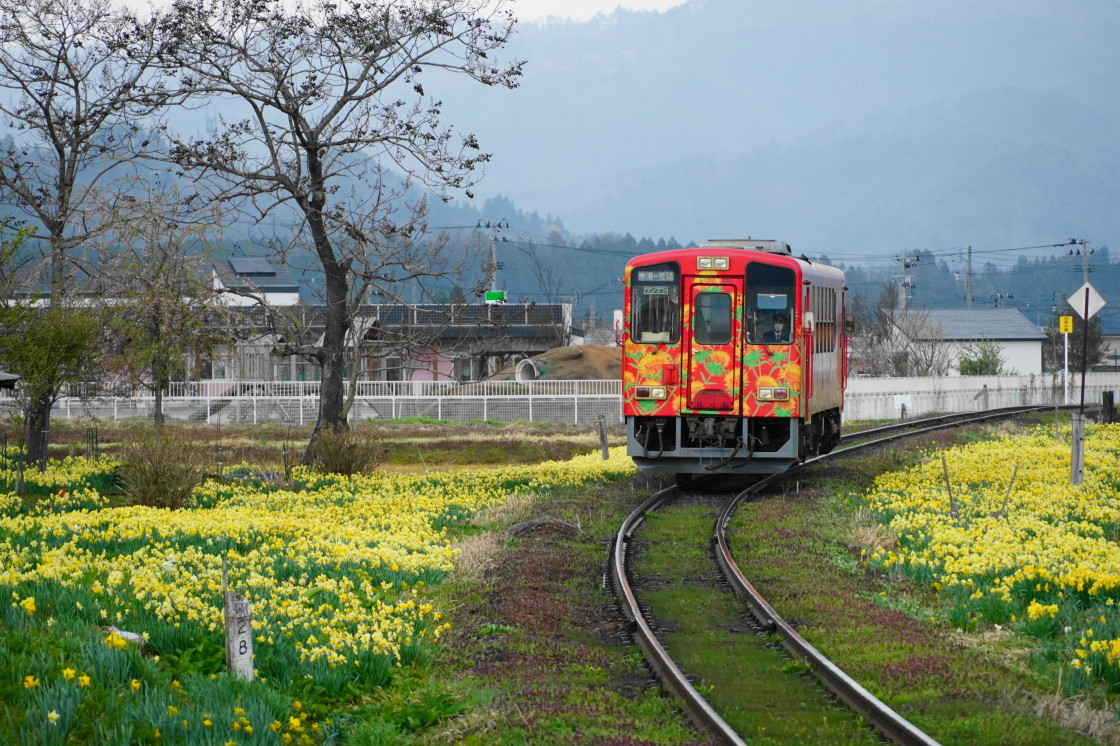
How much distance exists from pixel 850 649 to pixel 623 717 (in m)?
2.29

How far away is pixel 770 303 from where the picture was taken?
1889cm

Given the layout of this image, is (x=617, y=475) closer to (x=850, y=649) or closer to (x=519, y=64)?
(x=519, y=64)

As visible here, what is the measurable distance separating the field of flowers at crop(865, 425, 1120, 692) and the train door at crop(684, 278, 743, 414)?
279cm

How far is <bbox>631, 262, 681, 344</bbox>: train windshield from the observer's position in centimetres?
1916

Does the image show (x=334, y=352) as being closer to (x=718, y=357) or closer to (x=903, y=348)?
(x=718, y=357)

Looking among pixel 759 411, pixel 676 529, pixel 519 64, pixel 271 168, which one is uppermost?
pixel 519 64

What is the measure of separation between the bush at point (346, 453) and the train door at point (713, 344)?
6.99 metres

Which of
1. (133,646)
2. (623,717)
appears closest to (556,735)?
(623,717)

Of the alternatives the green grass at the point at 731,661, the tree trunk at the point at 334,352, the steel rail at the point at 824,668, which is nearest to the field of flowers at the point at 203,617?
the green grass at the point at 731,661

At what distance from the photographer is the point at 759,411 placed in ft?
62.2

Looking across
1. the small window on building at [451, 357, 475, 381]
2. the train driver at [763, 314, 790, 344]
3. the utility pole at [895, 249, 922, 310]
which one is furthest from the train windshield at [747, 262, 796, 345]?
the utility pole at [895, 249, 922, 310]

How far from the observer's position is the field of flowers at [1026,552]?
8578 mm

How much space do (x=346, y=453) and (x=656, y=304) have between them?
7.16 meters

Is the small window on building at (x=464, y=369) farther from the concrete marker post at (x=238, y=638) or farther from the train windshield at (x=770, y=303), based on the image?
the concrete marker post at (x=238, y=638)
